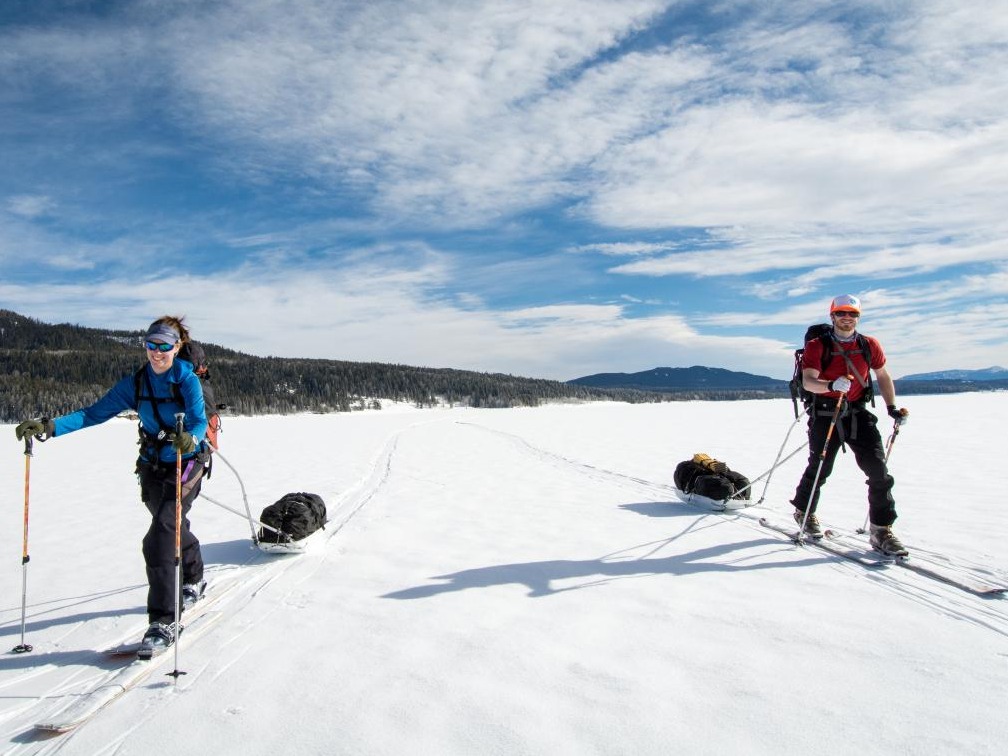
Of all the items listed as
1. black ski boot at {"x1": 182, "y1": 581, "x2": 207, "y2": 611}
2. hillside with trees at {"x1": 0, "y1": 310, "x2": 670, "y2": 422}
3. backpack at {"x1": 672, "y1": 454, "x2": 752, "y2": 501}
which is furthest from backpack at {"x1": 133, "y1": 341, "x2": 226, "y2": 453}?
hillside with trees at {"x1": 0, "y1": 310, "x2": 670, "y2": 422}

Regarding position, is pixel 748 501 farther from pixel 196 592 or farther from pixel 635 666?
pixel 196 592

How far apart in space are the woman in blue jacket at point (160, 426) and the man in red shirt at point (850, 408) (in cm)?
596

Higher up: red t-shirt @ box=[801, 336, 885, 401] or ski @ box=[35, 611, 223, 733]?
red t-shirt @ box=[801, 336, 885, 401]

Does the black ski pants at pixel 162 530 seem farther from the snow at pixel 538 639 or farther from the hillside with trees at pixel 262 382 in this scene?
the hillside with trees at pixel 262 382

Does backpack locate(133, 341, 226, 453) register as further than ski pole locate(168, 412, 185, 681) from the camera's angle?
Yes

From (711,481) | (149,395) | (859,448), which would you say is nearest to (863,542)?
(859,448)

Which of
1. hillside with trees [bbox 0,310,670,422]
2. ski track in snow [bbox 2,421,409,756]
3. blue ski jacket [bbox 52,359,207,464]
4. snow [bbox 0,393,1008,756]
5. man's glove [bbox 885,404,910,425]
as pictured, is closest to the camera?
snow [bbox 0,393,1008,756]

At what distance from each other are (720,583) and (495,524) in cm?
355

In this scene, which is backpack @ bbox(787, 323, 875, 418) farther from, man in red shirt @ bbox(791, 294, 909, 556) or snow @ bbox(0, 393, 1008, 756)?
snow @ bbox(0, 393, 1008, 756)

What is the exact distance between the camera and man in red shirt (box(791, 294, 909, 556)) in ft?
19.3

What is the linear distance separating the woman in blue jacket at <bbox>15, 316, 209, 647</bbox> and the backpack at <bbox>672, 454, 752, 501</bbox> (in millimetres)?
6735

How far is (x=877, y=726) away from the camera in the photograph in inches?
115

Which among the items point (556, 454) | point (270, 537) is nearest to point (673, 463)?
point (556, 454)

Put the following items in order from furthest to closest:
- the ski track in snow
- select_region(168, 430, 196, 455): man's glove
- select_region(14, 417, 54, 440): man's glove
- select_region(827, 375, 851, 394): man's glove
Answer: select_region(827, 375, 851, 394): man's glove
select_region(14, 417, 54, 440): man's glove
select_region(168, 430, 196, 455): man's glove
the ski track in snow
